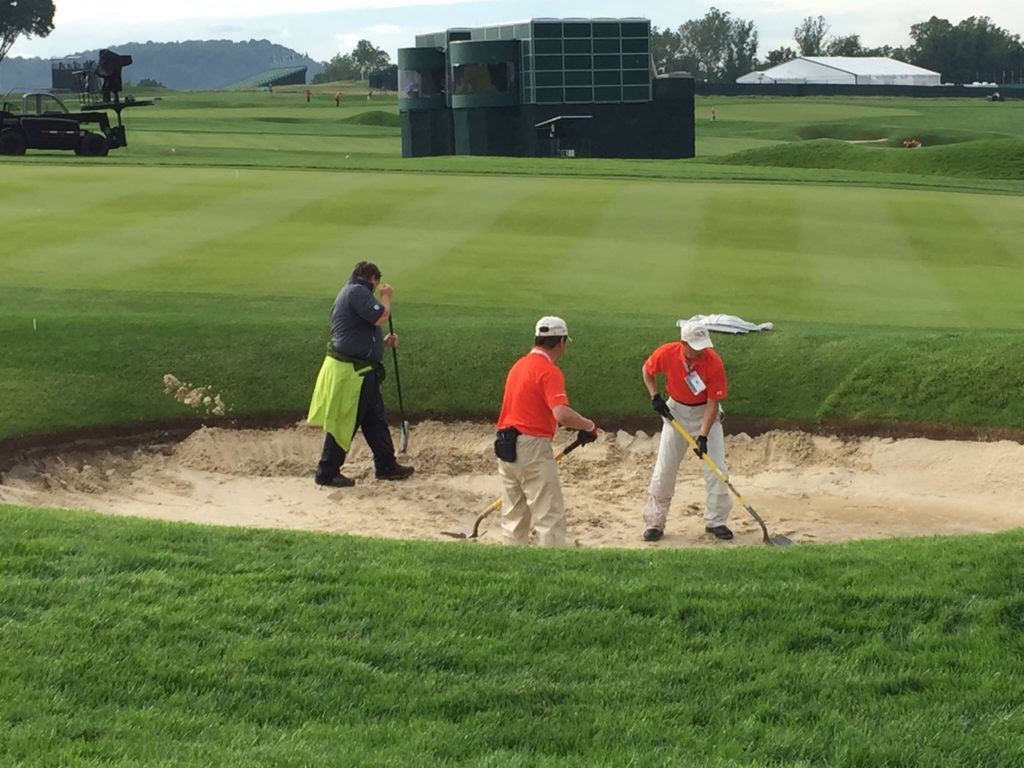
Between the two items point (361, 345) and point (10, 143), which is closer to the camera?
point (361, 345)

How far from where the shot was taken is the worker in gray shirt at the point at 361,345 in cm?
1332

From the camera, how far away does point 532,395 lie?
1105cm

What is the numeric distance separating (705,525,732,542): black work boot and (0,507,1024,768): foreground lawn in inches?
117

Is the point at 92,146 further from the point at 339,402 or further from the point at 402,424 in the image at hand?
the point at 339,402

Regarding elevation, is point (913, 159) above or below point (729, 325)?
above

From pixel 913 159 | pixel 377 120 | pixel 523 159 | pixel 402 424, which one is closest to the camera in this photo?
pixel 402 424

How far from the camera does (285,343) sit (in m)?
15.7

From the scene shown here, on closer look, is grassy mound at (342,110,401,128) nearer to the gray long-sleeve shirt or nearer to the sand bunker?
the sand bunker

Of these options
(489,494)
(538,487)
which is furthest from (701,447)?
(489,494)

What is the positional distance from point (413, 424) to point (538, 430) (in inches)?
159

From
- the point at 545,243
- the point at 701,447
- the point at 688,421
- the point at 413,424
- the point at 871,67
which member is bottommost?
the point at 413,424

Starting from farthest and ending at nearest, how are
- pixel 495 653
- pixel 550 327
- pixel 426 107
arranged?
pixel 426 107 < pixel 550 327 < pixel 495 653

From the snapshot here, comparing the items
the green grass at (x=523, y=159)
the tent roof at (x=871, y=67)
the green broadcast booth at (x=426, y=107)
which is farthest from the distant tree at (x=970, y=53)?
the green broadcast booth at (x=426, y=107)

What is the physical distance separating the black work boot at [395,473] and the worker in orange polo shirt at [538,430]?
2.67m
